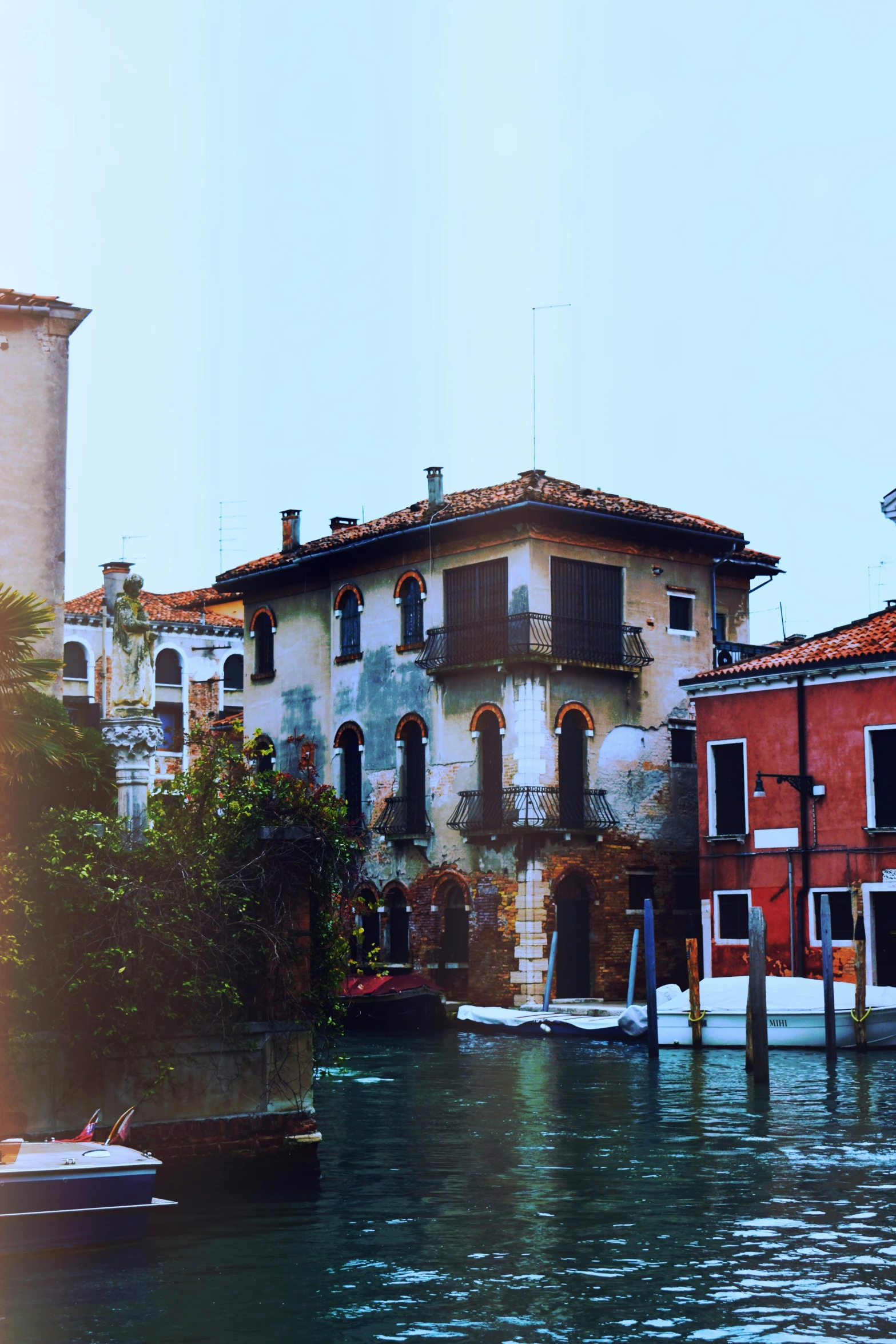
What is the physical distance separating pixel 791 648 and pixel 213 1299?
23.8 meters

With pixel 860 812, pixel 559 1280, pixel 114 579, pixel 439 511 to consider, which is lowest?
pixel 559 1280

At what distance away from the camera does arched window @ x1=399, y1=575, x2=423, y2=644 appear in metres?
37.2

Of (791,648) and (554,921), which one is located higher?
(791,648)

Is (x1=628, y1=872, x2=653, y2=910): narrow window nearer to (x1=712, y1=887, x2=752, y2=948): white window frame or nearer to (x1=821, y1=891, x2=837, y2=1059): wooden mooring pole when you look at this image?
(x1=712, y1=887, x2=752, y2=948): white window frame

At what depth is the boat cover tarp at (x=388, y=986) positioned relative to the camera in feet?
107

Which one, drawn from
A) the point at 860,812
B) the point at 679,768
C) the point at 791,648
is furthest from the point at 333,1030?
the point at 679,768

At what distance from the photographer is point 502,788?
113 ft

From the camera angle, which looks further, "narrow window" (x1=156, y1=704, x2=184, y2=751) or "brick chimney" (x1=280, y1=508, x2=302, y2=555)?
"narrow window" (x1=156, y1=704, x2=184, y2=751)

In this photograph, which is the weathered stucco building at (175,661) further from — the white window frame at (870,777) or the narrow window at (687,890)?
the white window frame at (870,777)

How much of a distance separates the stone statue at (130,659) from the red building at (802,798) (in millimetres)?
15264

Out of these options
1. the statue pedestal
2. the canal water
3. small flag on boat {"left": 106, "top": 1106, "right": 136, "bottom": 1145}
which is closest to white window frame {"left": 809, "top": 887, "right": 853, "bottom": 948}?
the canal water

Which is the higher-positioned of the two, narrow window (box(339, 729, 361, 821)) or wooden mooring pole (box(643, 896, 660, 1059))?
narrow window (box(339, 729, 361, 821))

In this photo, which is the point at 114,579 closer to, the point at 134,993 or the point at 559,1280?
the point at 134,993

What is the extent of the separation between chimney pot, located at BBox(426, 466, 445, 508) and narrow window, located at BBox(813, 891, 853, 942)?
11890 mm
